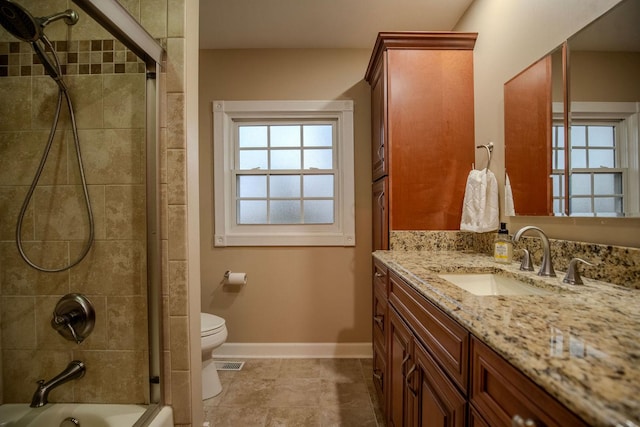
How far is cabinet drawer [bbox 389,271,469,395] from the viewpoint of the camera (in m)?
0.71

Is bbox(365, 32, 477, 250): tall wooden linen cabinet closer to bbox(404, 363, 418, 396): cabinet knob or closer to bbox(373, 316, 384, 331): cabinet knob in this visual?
bbox(373, 316, 384, 331): cabinet knob

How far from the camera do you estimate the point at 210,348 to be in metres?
1.75

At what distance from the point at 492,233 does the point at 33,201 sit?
2305mm

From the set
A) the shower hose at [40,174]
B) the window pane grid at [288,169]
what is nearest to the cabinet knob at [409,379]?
the shower hose at [40,174]

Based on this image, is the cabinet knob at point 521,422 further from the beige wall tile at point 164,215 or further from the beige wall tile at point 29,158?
the beige wall tile at point 29,158

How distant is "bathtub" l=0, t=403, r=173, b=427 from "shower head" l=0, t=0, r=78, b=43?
1447mm

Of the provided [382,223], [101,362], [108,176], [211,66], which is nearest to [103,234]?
[108,176]

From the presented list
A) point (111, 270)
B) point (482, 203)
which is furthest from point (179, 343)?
point (482, 203)

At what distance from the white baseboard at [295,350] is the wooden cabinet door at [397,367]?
944mm

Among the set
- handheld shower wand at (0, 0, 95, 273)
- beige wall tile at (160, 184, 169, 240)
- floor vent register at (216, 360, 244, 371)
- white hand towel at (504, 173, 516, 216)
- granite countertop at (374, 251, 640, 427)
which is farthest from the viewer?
floor vent register at (216, 360, 244, 371)

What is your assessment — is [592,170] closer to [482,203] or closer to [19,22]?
[482,203]

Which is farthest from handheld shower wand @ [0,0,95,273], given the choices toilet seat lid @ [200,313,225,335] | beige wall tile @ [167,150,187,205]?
toilet seat lid @ [200,313,225,335]

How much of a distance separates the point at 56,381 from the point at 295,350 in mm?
1582

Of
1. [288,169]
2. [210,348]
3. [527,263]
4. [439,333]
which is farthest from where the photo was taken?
[288,169]
